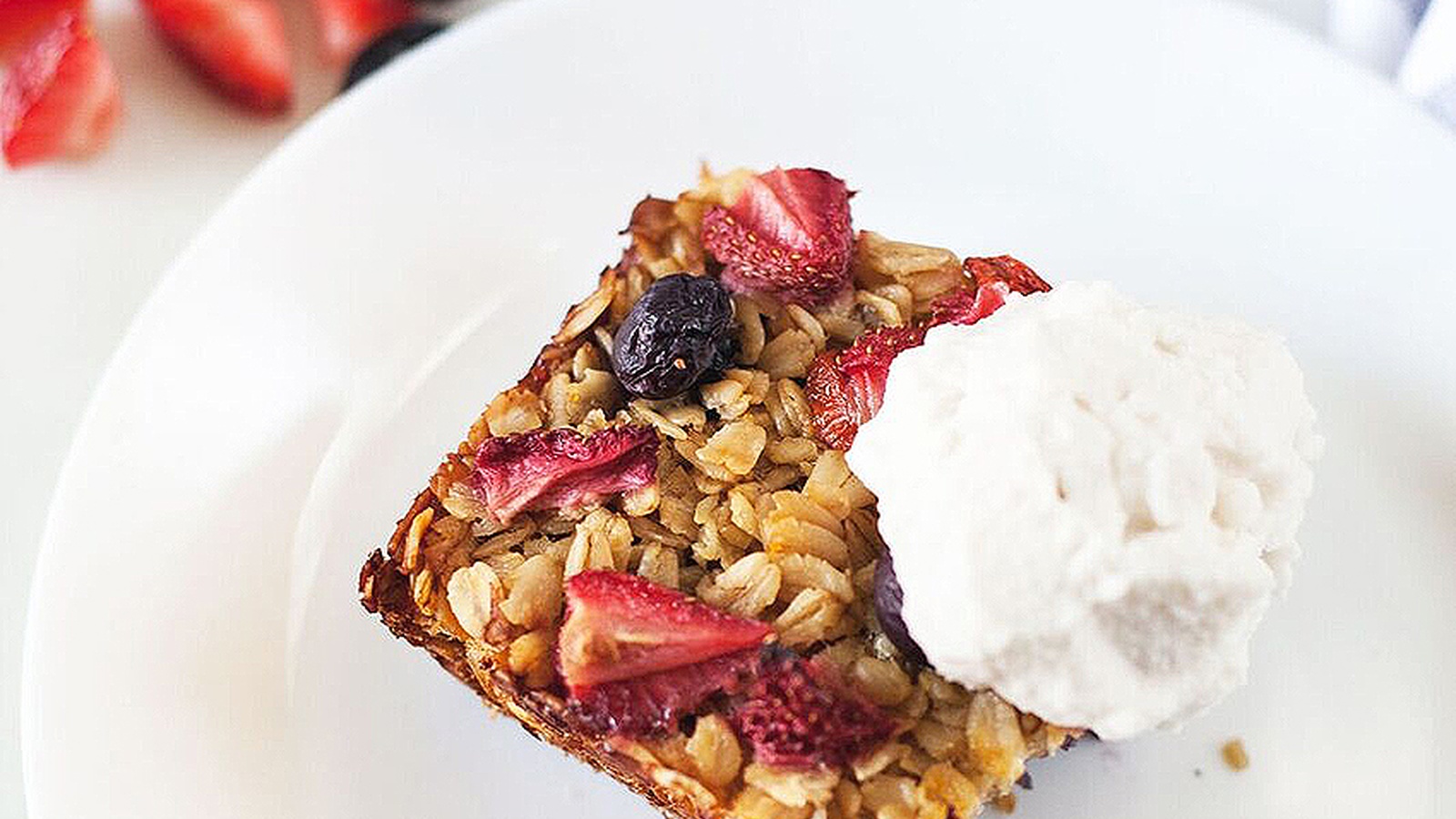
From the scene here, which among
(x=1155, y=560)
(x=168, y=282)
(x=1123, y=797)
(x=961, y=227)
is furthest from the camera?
(x=961, y=227)

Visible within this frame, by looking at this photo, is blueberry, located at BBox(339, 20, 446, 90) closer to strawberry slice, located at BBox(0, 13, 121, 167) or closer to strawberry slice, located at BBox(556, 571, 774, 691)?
strawberry slice, located at BBox(0, 13, 121, 167)

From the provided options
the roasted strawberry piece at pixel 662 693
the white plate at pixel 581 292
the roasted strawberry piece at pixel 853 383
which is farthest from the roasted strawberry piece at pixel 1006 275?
Answer: the roasted strawberry piece at pixel 662 693

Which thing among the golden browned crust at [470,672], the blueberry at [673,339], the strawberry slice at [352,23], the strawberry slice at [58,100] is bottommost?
the golden browned crust at [470,672]

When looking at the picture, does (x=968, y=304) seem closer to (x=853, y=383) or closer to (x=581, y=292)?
(x=853, y=383)

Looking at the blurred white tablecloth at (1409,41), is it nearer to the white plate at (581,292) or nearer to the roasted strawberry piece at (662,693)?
the white plate at (581,292)

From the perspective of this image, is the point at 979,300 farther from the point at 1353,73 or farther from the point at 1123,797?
the point at 1353,73

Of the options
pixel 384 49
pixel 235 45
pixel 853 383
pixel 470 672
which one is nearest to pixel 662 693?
pixel 470 672

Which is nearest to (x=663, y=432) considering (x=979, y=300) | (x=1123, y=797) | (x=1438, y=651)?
(x=979, y=300)
